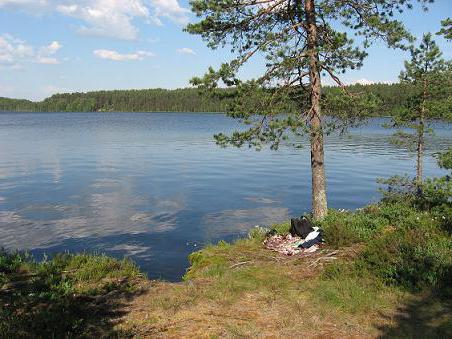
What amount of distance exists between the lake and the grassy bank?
391 centimetres

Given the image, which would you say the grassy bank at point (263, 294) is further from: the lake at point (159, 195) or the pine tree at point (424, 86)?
the pine tree at point (424, 86)

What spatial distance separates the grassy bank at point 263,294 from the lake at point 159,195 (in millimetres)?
3911

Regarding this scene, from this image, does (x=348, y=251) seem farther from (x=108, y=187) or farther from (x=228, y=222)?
(x=108, y=187)

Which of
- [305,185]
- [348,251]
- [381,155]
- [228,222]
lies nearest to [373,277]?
[348,251]

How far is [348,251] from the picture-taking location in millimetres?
10672

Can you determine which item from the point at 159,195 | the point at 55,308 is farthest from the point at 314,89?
the point at 159,195

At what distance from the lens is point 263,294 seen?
28.4 feet

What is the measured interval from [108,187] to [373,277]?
22.3 m

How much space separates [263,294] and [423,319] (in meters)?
2.94

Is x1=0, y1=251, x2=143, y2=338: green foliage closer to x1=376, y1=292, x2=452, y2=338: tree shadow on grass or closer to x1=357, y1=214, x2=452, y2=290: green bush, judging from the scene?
x1=376, y1=292, x2=452, y2=338: tree shadow on grass

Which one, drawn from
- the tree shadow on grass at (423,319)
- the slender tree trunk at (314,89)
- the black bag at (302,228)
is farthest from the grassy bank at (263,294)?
the slender tree trunk at (314,89)

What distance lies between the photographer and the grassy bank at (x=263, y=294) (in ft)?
22.8

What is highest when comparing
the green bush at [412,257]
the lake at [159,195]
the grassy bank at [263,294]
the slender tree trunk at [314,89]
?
the slender tree trunk at [314,89]

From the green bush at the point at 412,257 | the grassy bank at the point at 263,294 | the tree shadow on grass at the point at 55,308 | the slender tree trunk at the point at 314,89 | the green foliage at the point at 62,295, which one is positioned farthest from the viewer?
the slender tree trunk at the point at 314,89
